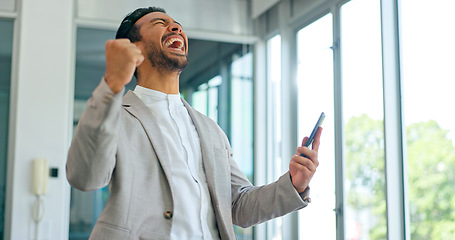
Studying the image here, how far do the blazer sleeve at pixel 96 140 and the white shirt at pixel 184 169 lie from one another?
23cm

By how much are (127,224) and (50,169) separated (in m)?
3.47

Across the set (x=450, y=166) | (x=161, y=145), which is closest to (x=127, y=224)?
(x=161, y=145)

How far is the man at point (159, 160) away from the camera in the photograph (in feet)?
3.16

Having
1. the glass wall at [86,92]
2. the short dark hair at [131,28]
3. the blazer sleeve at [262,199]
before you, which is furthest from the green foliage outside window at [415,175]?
the glass wall at [86,92]

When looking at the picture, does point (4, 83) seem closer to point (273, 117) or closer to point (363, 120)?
point (273, 117)

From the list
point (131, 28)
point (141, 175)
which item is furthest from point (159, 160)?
point (131, 28)

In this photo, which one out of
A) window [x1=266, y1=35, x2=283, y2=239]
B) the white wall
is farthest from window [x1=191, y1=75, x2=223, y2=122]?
the white wall

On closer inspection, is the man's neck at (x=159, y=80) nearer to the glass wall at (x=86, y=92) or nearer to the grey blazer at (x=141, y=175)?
the grey blazer at (x=141, y=175)

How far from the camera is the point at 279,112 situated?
15.7 feet

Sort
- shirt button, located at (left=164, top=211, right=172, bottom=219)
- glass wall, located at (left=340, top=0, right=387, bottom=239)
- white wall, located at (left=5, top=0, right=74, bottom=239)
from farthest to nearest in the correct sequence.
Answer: white wall, located at (left=5, top=0, right=74, bottom=239), glass wall, located at (left=340, top=0, right=387, bottom=239), shirt button, located at (left=164, top=211, right=172, bottom=219)

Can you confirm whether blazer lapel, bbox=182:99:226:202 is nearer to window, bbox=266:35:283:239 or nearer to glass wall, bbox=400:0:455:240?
glass wall, bbox=400:0:455:240

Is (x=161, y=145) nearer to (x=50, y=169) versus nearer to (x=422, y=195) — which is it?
(x=422, y=195)

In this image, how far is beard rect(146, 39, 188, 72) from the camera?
4.47 ft

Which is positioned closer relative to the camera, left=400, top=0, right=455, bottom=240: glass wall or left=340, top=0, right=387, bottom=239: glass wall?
left=400, top=0, right=455, bottom=240: glass wall
